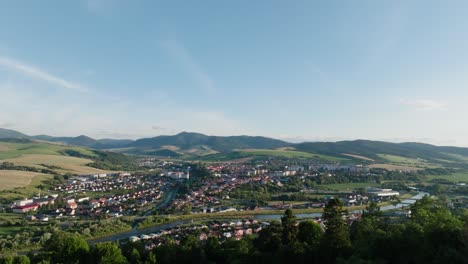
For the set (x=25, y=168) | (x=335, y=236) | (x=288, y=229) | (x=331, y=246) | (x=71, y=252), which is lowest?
(x=71, y=252)

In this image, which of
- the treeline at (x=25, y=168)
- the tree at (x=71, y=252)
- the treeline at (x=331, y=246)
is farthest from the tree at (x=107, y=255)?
the treeline at (x=25, y=168)

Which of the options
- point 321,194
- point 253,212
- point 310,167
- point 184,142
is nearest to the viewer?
point 253,212

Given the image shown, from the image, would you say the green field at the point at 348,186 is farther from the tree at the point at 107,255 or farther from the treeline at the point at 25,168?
the treeline at the point at 25,168

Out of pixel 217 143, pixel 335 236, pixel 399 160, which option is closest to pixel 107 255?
pixel 335 236

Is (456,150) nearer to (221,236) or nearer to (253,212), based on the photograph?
(253,212)

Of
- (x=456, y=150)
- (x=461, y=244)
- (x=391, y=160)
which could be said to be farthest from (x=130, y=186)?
(x=456, y=150)

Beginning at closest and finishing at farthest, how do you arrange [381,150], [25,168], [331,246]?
[331,246] → [25,168] → [381,150]

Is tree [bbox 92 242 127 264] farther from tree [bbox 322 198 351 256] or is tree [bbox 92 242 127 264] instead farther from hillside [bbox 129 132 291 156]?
hillside [bbox 129 132 291 156]

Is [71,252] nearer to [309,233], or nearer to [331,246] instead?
[309,233]
